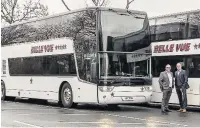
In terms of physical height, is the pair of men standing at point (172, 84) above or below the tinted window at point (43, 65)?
below

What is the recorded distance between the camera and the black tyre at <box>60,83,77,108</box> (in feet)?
61.9

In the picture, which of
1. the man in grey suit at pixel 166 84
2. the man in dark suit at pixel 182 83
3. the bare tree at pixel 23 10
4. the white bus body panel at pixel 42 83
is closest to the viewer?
the man in grey suit at pixel 166 84

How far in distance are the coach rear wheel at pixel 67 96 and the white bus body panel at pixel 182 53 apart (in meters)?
3.49

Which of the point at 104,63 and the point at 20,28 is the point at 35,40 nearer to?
the point at 20,28

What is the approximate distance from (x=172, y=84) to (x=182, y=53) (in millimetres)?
1589

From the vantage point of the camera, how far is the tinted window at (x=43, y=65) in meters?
18.9

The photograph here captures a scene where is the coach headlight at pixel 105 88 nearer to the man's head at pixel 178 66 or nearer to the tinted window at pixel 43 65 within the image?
the tinted window at pixel 43 65

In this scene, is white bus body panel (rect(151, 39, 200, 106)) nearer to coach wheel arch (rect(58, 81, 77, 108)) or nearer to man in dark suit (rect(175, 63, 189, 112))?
man in dark suit (rect(175, 63, 189, 112))

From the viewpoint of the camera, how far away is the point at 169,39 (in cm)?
1942

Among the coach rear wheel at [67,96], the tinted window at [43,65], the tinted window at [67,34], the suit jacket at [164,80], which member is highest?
the tinted window at [67,34]

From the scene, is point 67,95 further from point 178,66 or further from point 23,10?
point 23,10

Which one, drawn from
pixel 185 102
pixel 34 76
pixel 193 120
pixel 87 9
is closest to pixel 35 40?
pixel 34 76

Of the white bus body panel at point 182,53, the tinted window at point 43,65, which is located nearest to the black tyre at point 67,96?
the tinted window at point 43,65

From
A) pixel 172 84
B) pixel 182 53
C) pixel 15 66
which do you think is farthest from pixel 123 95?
pixel 15 66
